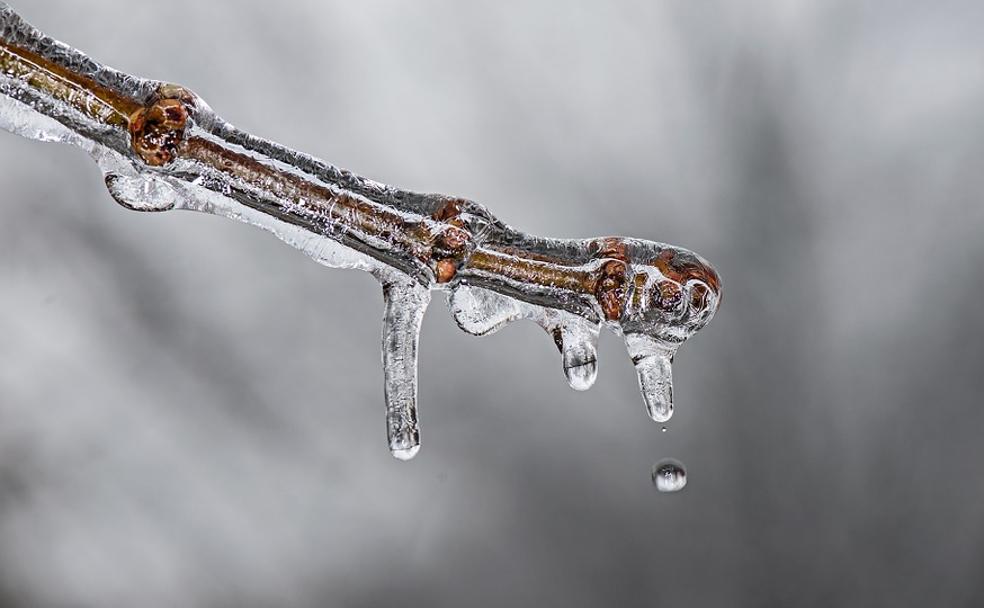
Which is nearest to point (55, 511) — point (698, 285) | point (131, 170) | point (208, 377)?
point (208, 377)

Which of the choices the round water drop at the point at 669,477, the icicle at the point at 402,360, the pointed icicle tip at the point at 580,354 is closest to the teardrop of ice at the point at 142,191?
the icicle at the point at 402,360

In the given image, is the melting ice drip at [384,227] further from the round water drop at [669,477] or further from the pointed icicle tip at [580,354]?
the round water drop at [669,477]

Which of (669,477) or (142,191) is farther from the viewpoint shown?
(669,477)

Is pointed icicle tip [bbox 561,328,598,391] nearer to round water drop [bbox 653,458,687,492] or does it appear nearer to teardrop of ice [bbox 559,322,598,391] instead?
teardrop of ice [bbox 559,322,598,391]

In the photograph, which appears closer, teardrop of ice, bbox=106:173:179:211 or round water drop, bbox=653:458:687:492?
teardrop of ice, bbox=106:173:179:211

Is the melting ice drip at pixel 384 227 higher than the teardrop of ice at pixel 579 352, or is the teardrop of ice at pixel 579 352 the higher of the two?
the melting ice drip at pixel 384 227

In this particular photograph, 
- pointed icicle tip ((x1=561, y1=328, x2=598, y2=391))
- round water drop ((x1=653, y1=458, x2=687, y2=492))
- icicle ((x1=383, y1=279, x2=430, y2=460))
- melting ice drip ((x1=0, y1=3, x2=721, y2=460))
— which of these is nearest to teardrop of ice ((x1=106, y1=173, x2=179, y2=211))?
melting ice drip ((x1=0, y1=3, x2=721, y2=460))

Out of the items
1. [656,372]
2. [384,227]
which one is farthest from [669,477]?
[384,227]

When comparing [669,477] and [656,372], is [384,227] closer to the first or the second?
[656,372]

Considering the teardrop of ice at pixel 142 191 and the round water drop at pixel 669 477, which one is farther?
the round water drop at pixel 669 477
